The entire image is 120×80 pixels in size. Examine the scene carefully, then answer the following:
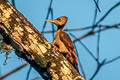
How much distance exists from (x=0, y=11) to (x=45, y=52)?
2.51ft

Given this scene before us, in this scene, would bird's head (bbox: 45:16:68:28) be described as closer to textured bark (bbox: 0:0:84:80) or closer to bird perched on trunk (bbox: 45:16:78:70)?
bird perched on trunk (bbox: 45:16:78:70)

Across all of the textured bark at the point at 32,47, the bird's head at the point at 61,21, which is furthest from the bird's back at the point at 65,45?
the textured bark at the point at 32,47

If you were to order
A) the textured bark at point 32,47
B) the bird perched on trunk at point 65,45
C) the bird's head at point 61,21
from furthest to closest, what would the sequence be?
1. the bird's head at point 61,21
2. the bird perched on trunk at point 65,45
3. the textured bark at point 32,47

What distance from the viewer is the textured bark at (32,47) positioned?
2615mm

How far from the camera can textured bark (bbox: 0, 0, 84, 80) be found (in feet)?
8.58

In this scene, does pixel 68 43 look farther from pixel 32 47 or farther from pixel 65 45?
pixel 32 47

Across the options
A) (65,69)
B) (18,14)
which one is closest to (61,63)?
(65,69)

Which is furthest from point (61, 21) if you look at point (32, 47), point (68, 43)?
point (32, 47)

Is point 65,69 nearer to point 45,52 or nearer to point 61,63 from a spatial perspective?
point 61,63

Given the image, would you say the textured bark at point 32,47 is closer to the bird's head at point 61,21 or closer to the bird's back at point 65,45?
the bird's back at point 65,45

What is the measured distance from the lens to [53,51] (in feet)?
9.16

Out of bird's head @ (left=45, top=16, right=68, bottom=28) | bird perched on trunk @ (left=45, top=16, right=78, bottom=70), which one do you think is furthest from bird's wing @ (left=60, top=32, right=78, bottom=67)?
bird's head @ (left=45, top=16, right=68, bottom=28)

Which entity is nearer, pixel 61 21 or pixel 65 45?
pixel 65 45

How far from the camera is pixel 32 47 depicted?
2.65 meters
